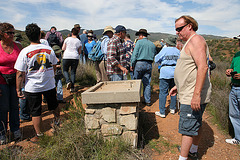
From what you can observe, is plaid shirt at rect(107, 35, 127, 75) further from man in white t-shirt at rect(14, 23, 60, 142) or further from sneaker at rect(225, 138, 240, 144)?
sneaker at rect(225, 138, 240, 144)

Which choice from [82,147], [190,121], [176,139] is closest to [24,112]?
[82,147]

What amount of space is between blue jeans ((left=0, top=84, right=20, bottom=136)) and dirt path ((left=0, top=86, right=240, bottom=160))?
0.21 metres

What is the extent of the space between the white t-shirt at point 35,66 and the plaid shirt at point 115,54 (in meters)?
1.28

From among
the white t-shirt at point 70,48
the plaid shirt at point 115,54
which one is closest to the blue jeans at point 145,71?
the plaid shirt at point 115,54

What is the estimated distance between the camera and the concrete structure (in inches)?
102

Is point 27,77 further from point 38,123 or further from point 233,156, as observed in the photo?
point 233,156

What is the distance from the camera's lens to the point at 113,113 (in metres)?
2.67

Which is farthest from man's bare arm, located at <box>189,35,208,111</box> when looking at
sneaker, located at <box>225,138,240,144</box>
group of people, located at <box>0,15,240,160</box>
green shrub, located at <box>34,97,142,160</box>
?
sneaker, located at <box>225,138,240,144</box>

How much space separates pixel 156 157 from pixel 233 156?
4.45 feet

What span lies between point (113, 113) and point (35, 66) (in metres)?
1.58

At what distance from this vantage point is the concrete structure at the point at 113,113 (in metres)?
2.59

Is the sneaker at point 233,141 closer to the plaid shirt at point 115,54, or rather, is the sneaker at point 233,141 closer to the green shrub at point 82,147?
the green shrub at point 82,147

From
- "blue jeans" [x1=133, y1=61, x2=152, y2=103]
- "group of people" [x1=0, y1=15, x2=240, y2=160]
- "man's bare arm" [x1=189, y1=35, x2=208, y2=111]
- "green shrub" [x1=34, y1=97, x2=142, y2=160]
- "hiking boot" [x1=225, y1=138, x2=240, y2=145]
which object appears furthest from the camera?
"blue jeans" [x1=133, y1=61, x2=152, y2=103]

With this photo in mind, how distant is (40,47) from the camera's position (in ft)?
9.70
